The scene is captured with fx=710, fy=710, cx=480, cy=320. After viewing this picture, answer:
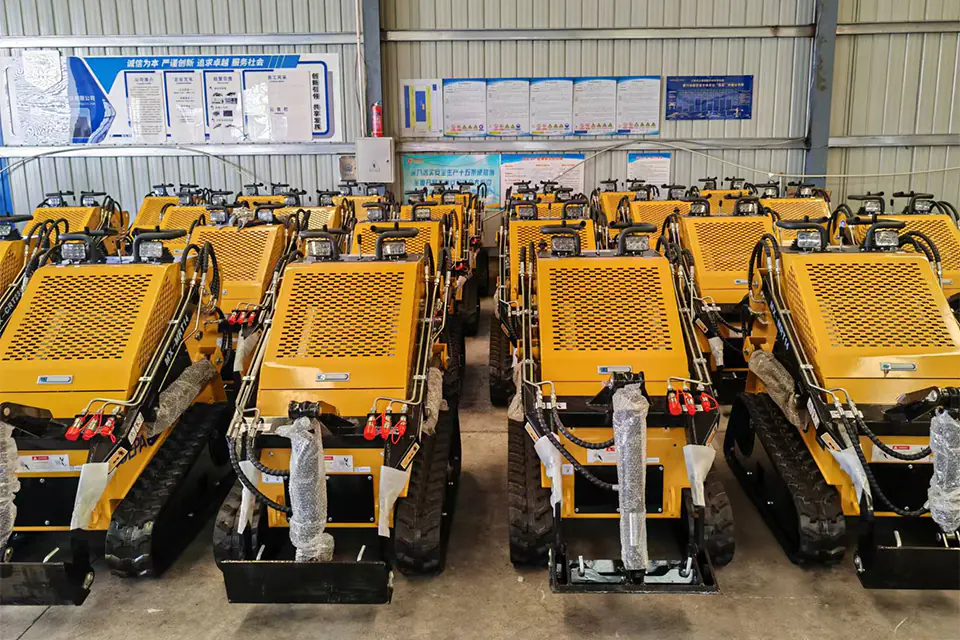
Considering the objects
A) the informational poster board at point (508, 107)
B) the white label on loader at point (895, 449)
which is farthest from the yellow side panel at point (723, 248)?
the informational poster board at point (508, 107)

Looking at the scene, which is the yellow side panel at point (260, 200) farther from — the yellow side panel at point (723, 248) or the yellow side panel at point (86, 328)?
the yellow side panel at point (723, 248)

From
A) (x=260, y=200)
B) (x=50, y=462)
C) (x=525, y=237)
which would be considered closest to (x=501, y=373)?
(x=525, y=237)

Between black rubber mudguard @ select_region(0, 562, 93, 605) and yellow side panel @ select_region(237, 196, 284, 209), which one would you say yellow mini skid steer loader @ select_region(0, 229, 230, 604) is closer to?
black rubber mudguard @ select_region(0, 562, 93, 605)

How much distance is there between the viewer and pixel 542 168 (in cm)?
1080

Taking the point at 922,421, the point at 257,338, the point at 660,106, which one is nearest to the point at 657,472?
the point at 922,421

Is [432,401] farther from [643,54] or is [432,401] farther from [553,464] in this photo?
[643,54]

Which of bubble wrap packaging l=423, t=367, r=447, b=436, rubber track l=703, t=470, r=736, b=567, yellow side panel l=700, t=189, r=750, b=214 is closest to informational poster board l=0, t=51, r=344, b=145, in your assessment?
yellow side panel l=700, t=189, r=750, b=214

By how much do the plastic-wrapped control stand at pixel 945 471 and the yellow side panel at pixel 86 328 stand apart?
3211mm

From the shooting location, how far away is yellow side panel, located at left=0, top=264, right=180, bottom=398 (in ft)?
10.2

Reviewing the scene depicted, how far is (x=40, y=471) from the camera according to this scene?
9.70ft

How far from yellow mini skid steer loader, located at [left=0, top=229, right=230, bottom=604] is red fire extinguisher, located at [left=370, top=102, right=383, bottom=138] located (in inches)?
272

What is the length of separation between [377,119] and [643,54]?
402 centimetres

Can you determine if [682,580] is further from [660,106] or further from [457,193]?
[660,106]

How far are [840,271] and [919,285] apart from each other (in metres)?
0.35
